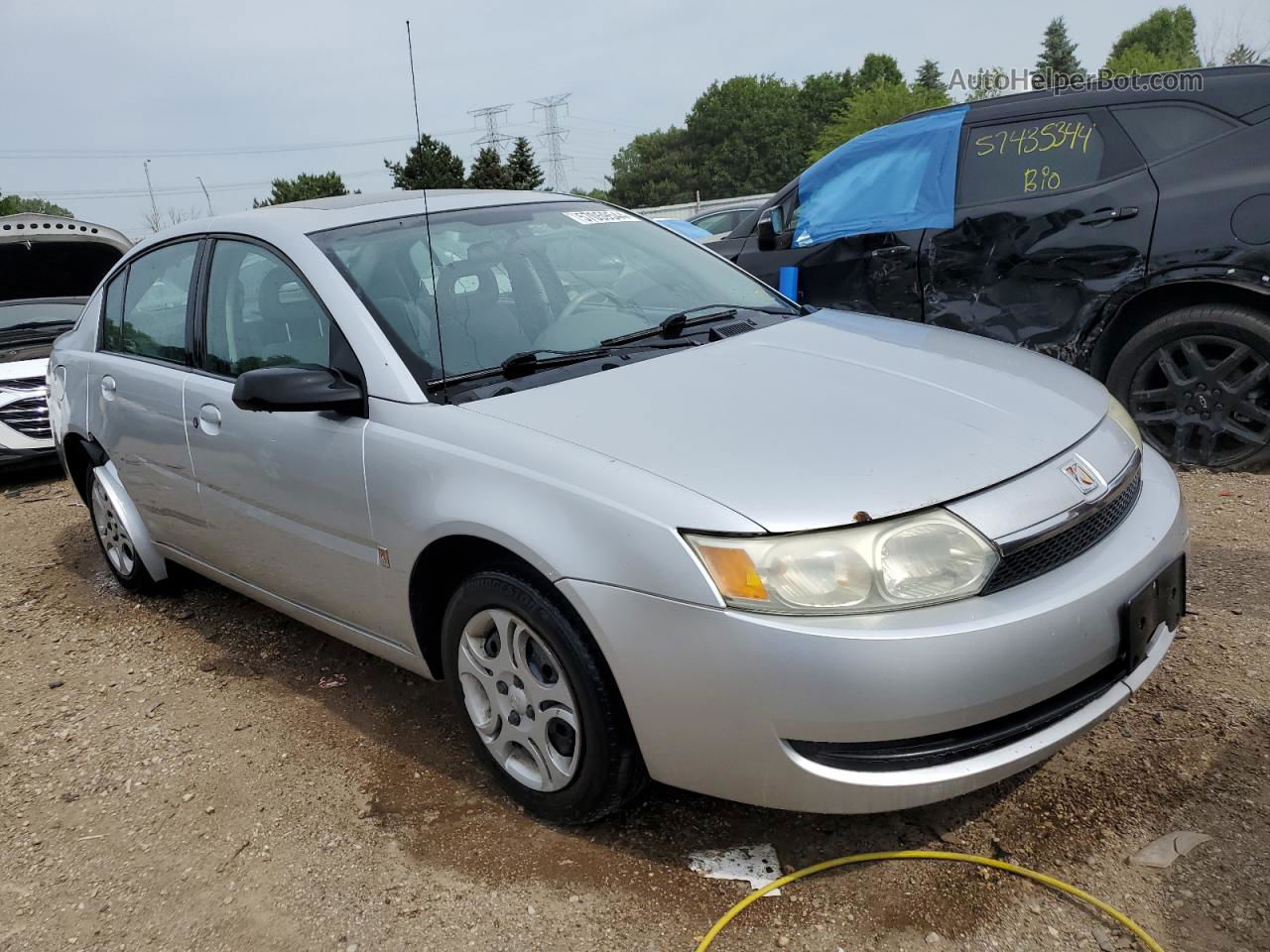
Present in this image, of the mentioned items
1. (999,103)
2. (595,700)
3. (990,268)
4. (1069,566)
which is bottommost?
(595,700)

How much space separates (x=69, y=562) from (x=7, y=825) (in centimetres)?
275

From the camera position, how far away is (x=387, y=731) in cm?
319

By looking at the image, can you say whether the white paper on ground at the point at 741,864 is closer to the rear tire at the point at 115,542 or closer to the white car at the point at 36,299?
the rear tire at the point at 115,542

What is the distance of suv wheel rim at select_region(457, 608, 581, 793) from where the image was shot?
241 cm

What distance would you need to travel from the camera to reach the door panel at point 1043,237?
15.3ft

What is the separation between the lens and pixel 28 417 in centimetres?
717

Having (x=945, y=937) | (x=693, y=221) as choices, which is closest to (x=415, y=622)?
(x=945, y=937)

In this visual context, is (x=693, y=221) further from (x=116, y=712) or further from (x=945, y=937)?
(x=945, y=937)

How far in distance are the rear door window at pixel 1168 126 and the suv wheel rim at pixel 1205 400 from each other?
0.88 m

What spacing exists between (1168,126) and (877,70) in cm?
9529

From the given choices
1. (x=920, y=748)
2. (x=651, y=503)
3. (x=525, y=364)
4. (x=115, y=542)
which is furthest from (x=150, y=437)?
(x=920, y=748)

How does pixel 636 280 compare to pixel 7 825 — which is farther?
pixel 636 280

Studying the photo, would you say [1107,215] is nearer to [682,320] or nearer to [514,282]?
[682,320]

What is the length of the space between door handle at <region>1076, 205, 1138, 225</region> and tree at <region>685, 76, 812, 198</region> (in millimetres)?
83979
